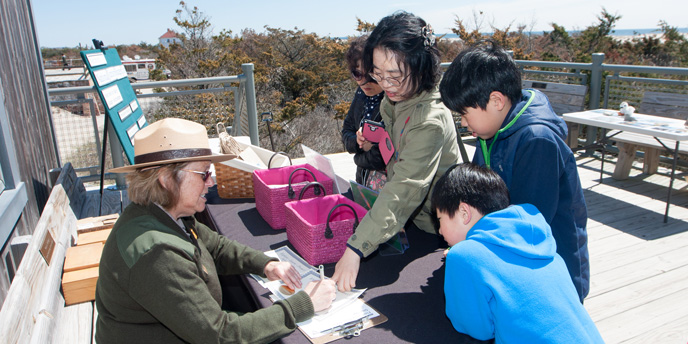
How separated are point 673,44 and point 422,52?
23.2 meters

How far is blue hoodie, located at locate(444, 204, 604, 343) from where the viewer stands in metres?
1.09

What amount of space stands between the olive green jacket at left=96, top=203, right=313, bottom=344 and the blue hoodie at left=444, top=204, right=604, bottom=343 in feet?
1.57

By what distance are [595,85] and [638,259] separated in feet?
11.7

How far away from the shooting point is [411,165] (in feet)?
5.29

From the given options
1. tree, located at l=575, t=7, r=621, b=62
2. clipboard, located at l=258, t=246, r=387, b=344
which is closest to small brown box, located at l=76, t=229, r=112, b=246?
clipboard, located at l=258, t=246, r=387, b=344

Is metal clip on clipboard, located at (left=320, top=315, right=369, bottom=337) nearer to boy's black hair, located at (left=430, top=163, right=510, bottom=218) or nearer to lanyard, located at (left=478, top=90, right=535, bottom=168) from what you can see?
boy's black hair, located at (left=430, top=163, right=510, bottom=218)

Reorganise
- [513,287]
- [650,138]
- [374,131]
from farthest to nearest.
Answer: [650,138] < [374,131] < [513,287]

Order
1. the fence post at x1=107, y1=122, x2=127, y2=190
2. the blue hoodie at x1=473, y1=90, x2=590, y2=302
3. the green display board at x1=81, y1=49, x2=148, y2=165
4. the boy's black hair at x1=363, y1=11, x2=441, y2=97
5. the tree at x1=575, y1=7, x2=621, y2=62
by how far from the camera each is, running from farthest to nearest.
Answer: the tree at x1=575, y1=7, x2=621, y2=62, the fence post at x1=107, y1=122, x2=127, y2=190, the green display board at x1=81, y1=49, x2=148, y2=165, the boy's black hair at x1=363, y1=11, x2=441, y2=97, the blue hoodie at x1=473, y1=90, x2=590, y2=302

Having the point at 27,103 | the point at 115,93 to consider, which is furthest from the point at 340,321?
the point at 115,93

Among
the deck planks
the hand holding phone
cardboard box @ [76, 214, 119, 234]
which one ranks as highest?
the hand holding phone

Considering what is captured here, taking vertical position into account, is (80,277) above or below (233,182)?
below

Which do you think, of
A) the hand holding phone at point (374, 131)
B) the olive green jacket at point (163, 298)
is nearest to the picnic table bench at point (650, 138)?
the hand holding phone at point (374, 131)

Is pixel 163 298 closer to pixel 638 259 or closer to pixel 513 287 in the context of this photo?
pixel 513 287

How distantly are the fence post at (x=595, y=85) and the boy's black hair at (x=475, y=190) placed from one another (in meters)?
5.56
